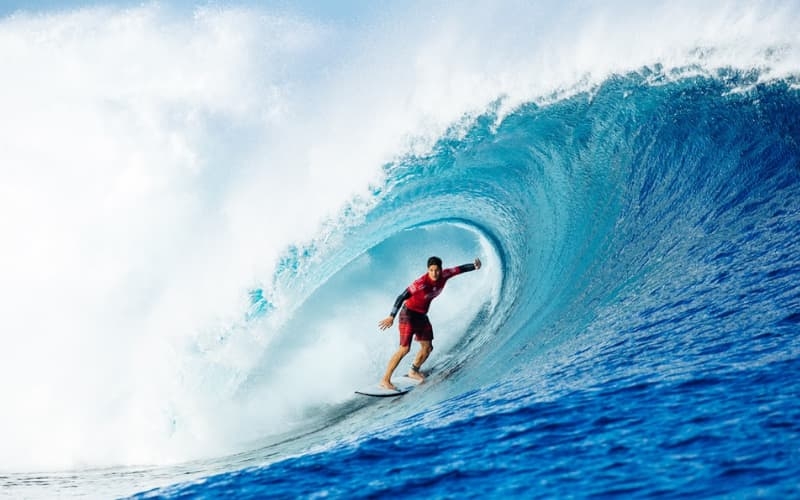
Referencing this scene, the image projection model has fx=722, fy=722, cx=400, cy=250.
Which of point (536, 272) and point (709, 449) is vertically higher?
point (536, 272)

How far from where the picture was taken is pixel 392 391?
711 cm

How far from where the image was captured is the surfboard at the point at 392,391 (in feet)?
23.2

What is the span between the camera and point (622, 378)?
5.16 m

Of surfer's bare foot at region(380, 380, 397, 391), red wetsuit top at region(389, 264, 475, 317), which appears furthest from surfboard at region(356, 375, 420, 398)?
red wetsuit top at region(389, 264, 475, 317)

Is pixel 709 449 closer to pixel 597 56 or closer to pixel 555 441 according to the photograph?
pixel 555 441

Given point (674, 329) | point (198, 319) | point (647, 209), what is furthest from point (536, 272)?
point (198, 319)

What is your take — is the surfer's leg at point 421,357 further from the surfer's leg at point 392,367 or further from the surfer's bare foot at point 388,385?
the surfer's bare foot at point 388,385

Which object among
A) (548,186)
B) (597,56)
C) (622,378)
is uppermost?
(597,56)

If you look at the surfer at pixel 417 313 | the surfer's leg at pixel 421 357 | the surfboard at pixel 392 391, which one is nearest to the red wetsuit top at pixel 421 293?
the surfer at pixel 417 313

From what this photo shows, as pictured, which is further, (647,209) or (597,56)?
(597,56)

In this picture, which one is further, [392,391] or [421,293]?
[421,293]

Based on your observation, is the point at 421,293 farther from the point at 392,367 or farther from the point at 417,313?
the point at 392,367

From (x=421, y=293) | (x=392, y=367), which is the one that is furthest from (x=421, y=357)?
(x=421, y=293)

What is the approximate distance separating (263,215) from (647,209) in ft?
17.7
